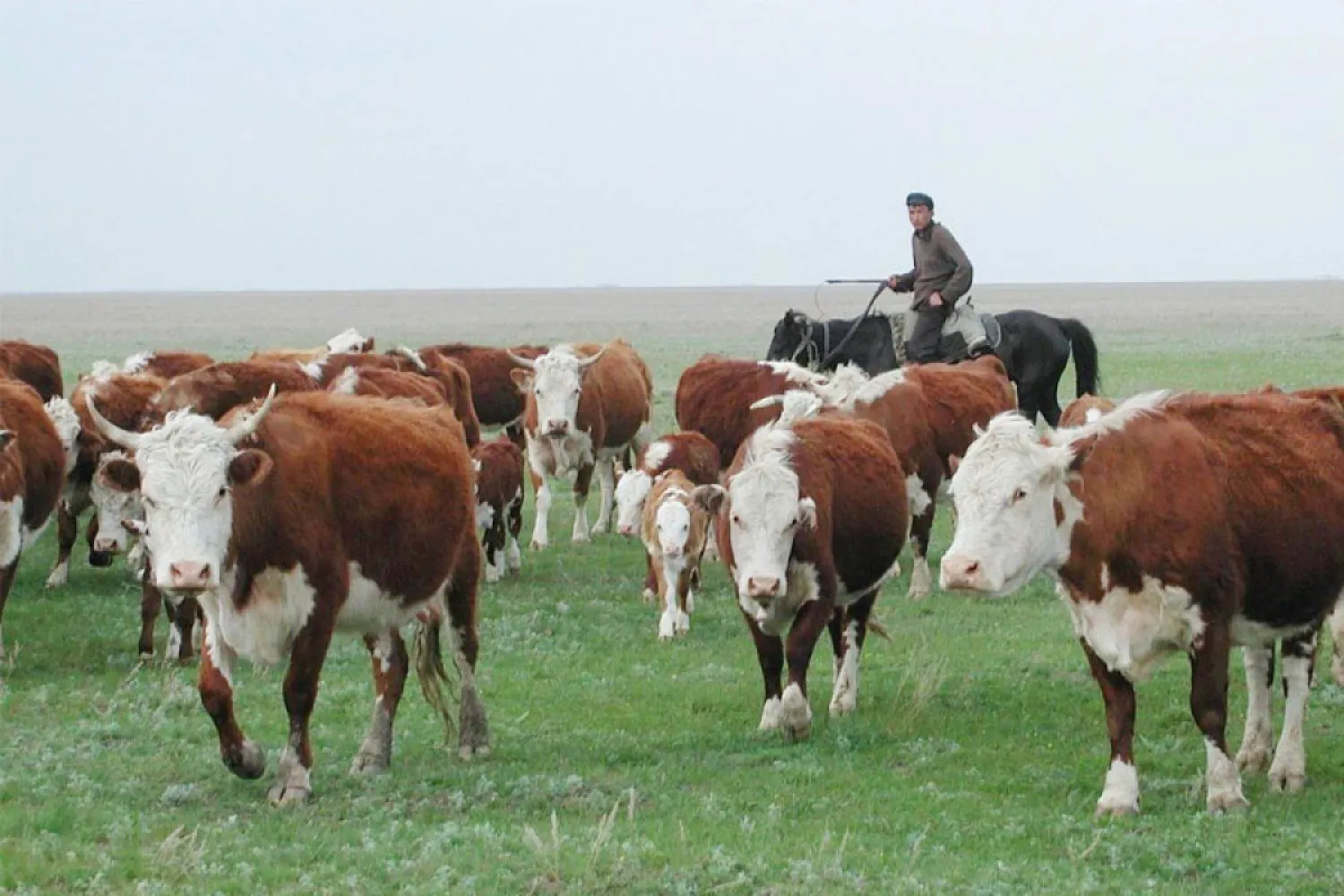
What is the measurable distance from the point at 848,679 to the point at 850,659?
0.44ft

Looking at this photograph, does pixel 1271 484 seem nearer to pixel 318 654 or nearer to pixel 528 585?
pixel 318 654

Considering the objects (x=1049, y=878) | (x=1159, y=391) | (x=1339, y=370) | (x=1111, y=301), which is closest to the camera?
(x=1049, y=878)

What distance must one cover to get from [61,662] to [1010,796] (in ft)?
22.4

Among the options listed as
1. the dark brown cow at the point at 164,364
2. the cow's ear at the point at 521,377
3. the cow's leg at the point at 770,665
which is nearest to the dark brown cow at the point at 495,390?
the cow's ear at the point at 521,377

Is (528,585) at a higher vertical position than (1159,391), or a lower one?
lower

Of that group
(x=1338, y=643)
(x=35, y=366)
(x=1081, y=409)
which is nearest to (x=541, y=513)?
(x=35, y=366)

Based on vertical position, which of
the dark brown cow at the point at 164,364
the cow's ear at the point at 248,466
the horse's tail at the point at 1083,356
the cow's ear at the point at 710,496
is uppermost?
the cow's ear at the point at 248,466

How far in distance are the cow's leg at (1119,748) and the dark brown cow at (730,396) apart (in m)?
9.92

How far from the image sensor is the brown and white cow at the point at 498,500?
16.3m

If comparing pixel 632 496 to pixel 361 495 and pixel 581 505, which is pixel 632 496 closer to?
pixel 581 505

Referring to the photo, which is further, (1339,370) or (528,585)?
(1339,370)

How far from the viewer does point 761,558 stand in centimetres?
1021

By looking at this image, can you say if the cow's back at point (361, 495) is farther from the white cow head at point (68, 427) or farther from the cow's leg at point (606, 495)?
the cow's leg at point (606, 495)

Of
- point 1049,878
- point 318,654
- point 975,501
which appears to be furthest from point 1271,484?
point 318,654
